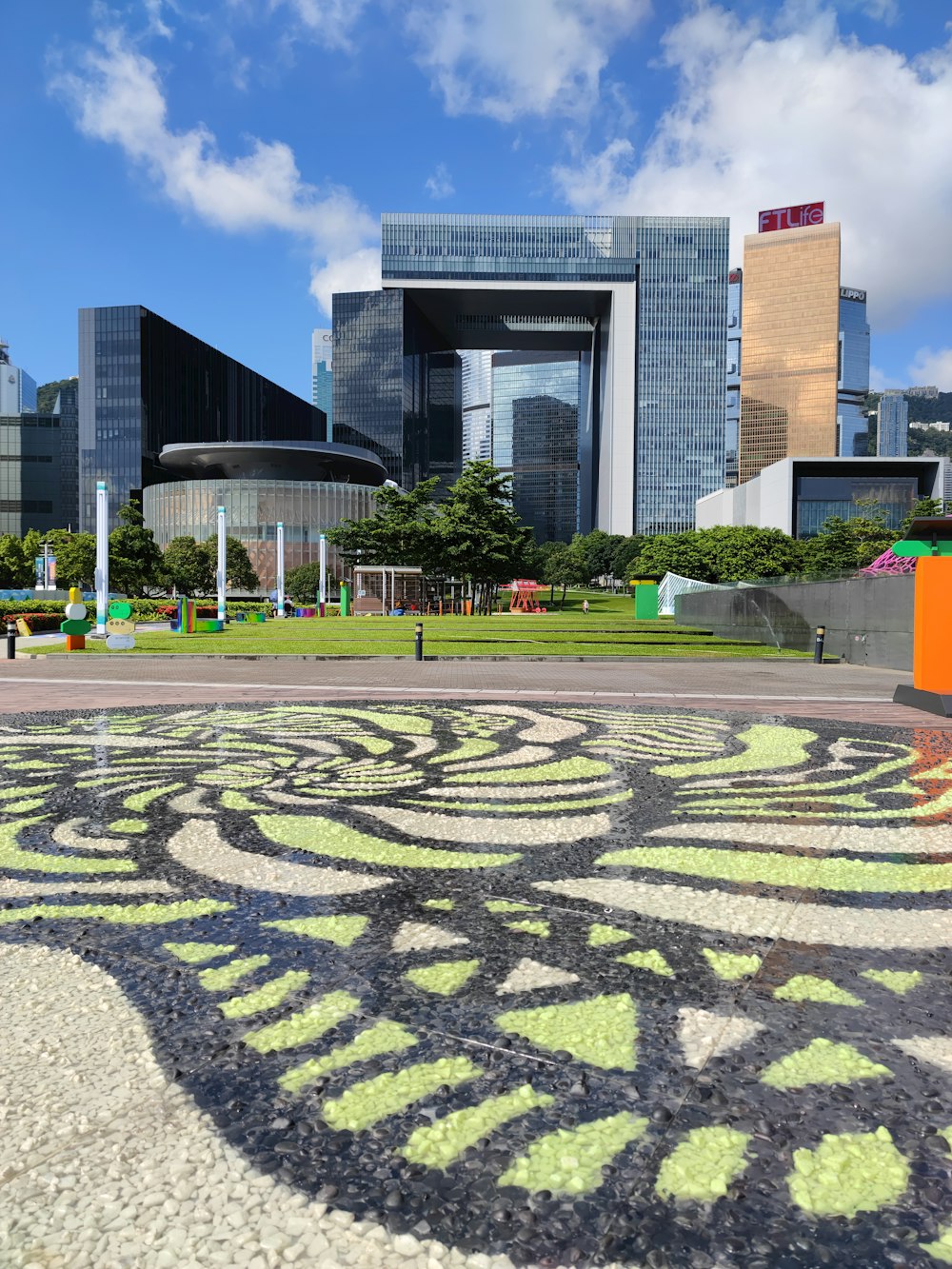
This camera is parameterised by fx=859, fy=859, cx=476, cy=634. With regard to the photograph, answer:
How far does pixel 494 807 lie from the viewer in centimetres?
663

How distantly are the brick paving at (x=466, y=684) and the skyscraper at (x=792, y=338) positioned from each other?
187 metres

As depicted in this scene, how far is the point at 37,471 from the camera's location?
14038 cm

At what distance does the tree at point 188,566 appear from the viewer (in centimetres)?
8869

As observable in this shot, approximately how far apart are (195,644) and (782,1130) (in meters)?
28.4

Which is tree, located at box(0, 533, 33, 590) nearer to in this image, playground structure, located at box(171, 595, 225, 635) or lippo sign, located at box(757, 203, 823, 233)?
playground structure, located at box(171, 595, 225, 635)

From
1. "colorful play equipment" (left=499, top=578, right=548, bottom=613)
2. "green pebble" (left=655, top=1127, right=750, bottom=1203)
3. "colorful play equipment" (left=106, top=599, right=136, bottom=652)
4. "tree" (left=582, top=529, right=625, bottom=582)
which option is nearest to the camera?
"green pebble" (left=655, top=1127, right=750, bottom=1203)

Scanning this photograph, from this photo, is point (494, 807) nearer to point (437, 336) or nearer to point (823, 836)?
point (823, 836)

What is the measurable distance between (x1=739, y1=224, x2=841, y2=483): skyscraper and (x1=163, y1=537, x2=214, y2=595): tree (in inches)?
5569

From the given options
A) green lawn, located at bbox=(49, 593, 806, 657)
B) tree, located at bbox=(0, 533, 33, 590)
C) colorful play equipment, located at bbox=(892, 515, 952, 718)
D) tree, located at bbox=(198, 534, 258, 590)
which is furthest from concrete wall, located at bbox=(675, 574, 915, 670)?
tree, located at bbox=(0, 533, 33, 590)

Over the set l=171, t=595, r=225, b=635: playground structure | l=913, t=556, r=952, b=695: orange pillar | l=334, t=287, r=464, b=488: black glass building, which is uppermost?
l=334, t=287, r=464, b=488: black glass building

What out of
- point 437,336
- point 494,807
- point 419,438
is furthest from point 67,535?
point 437,336

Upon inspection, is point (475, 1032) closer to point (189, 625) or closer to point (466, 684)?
point (466, 684)

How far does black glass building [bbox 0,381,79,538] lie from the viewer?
139 metres

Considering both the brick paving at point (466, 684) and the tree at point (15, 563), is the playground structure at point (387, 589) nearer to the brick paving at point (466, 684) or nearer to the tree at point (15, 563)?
the brick paving at point (466, 684)
